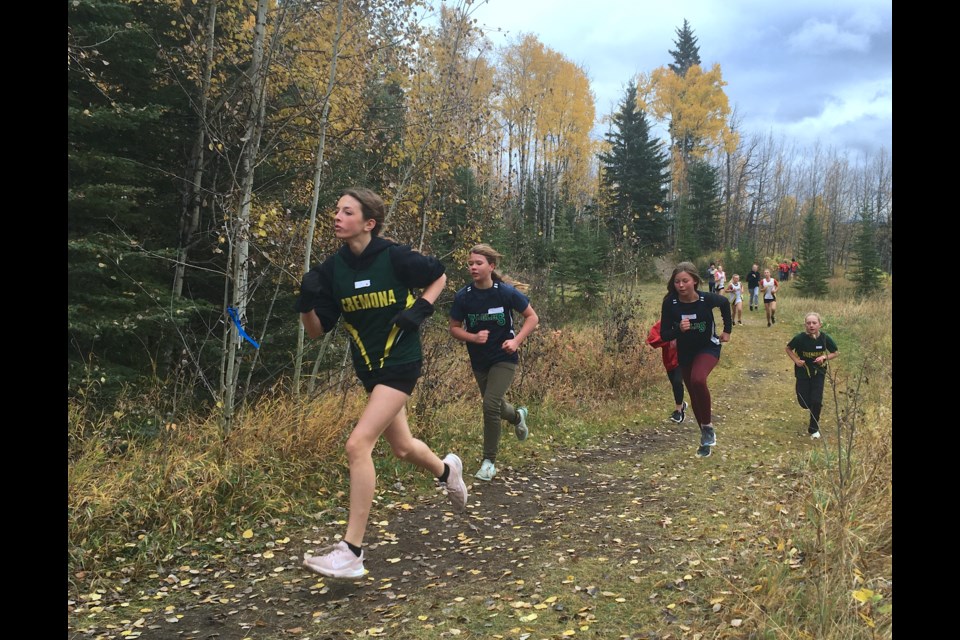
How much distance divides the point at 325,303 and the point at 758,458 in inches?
219

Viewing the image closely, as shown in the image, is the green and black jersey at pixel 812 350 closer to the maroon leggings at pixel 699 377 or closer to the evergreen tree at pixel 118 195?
the maroon leggings at pixel 699 377

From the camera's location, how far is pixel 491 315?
601 cm

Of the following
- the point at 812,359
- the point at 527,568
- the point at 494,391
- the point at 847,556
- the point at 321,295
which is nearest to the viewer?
the point at 847,556

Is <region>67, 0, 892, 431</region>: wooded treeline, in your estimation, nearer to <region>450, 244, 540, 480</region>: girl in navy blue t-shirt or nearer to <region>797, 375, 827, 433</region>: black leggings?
<region>450, 244, 540, 480</region>: girl in navy blue t-shirt

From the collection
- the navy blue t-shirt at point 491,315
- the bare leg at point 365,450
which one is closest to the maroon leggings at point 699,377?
the navy blue t-shirt at point 491,315

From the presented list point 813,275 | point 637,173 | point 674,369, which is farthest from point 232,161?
point 813,275

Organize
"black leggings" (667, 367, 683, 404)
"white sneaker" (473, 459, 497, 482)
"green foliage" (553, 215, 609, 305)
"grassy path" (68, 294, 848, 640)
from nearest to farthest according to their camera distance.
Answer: "grassy path" (68, 294, 848, 640) < "white sneaker" (473, 459, 497, 482) < "black leggings" (667, 367, 683, 404) < "green foliage" (553, 215, 609, 305)

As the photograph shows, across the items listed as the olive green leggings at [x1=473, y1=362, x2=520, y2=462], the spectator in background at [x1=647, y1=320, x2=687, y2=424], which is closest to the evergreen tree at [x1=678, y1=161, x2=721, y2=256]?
the spectator in background at [x1=647, y1=320, x2=687, y2=424]

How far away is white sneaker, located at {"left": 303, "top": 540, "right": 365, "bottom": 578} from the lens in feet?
11.3

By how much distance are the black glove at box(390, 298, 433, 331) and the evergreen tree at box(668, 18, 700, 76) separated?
5106 cm

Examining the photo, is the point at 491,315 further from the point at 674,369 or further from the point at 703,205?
the point at 703,205

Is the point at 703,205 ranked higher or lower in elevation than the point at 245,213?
higher

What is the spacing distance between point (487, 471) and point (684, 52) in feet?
167
